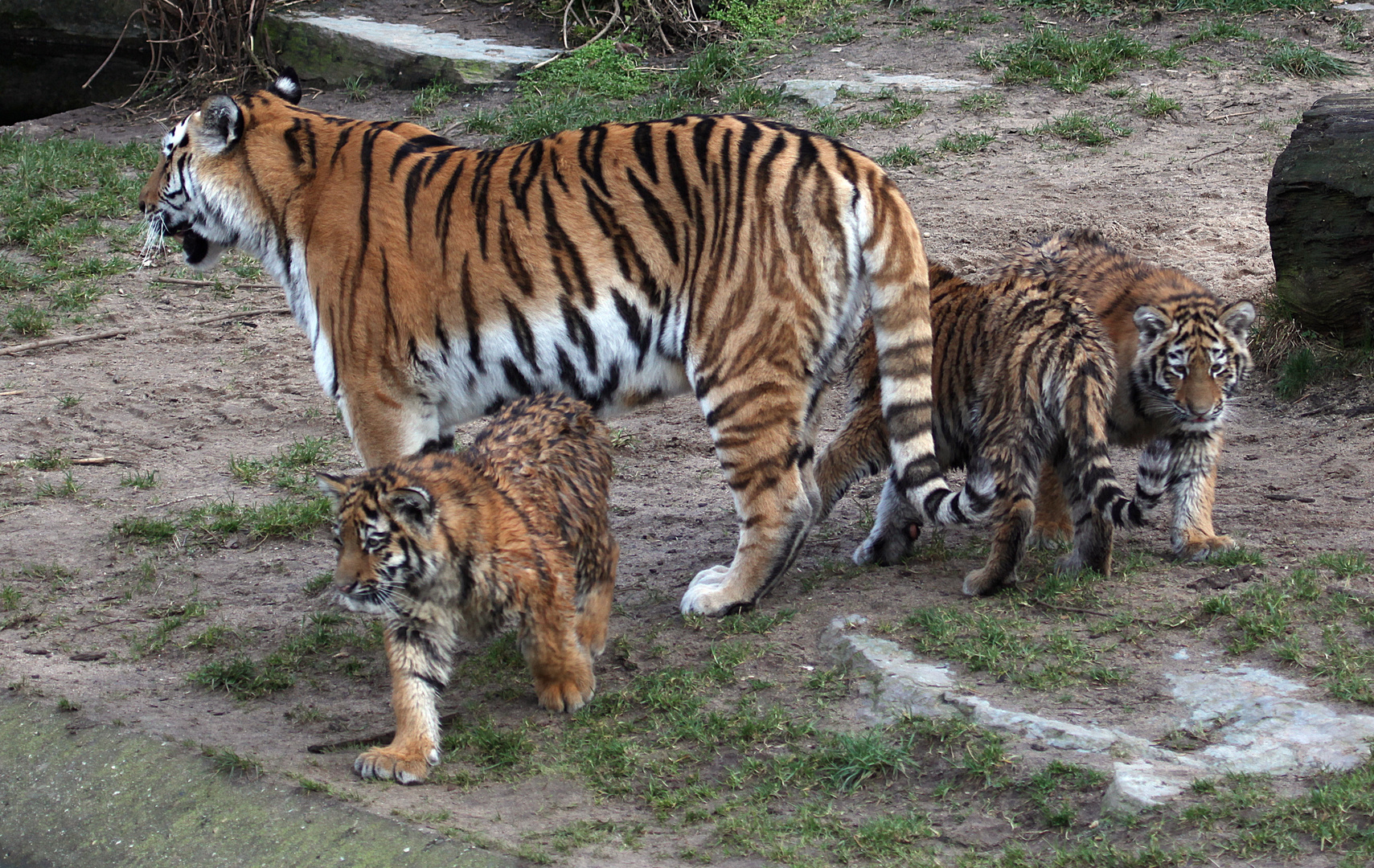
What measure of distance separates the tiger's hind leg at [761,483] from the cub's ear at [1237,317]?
1553 mm

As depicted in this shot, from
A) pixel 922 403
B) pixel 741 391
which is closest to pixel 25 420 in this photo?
pixel 741 391

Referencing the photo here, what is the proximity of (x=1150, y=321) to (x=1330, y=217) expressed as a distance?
5.75 ft

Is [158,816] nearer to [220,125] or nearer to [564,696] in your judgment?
[564,696]

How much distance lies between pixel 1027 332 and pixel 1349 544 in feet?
4.52

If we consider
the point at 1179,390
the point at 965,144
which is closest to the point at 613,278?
the point at 1179,390

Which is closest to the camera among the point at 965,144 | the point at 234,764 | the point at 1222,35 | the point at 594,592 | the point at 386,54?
the point at 234,764

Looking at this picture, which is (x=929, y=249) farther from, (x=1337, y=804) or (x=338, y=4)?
A: (x=338, y=4)

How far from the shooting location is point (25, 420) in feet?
22.3

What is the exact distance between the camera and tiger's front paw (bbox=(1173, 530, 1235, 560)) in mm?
4828

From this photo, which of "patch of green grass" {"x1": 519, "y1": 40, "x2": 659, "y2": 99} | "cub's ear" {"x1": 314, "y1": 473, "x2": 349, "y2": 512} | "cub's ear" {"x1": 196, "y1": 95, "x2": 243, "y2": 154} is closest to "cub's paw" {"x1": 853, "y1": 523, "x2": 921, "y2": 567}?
"cub's ear" {"x1": 314, "y1": 473, "x2": 349, "y2": 512}

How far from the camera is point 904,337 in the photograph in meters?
4.60

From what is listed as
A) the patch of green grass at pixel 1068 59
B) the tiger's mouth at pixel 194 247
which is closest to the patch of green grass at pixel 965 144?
the patch of green grass at pixel 1068 59

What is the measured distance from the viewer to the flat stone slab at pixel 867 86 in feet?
31.7

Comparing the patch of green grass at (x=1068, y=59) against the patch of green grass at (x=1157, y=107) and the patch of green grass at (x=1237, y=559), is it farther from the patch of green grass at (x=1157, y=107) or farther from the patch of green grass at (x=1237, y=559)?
the patch of green grass at (x=1237, y=559)
